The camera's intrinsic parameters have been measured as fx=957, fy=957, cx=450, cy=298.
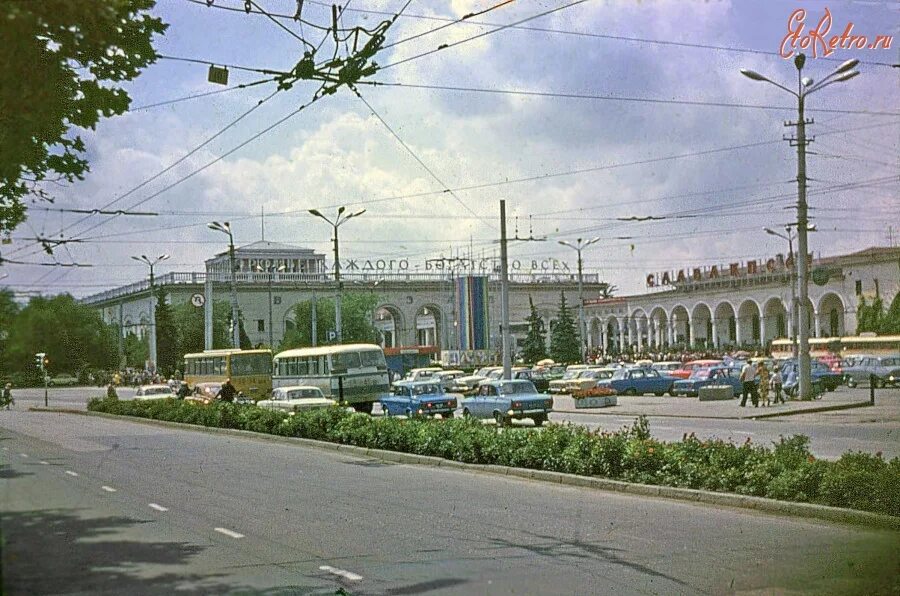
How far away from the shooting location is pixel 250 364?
3450cm

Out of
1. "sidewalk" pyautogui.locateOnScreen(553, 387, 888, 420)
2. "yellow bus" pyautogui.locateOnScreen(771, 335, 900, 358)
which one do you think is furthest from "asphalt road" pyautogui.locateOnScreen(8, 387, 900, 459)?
"yellow bus" pyautogui.locateOnScreen(771, 335, 900, 358)

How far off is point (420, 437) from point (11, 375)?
14.6 m

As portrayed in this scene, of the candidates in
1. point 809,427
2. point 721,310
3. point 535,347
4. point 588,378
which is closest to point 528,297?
point 535,347

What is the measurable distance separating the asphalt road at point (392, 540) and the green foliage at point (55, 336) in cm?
63

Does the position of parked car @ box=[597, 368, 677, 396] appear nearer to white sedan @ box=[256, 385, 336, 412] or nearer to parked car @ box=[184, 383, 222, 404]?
white sedan @ box=[256, 385, 336, 412]


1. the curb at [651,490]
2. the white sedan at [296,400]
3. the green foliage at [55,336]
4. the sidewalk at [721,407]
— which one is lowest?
the sidewalk at [721,407]

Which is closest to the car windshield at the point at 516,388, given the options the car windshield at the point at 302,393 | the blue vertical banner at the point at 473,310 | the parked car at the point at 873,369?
the car windshield at the point at 302,393

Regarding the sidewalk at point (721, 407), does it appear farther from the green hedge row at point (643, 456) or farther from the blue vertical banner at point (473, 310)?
the blue vertical banner at point (473, 310)

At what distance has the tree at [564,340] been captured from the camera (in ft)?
259

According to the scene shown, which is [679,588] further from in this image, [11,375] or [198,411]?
[198,411]

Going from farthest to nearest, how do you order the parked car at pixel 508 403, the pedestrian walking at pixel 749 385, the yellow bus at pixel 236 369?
the yellow bus at pixel 236 369 < the pedestrian walking at pixel 749 385 < the parked car at pixel 508 403

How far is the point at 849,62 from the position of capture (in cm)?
1978

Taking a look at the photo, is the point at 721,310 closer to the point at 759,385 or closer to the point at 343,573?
the point at 759,385

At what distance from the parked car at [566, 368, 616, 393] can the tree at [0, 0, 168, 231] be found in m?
40.7
